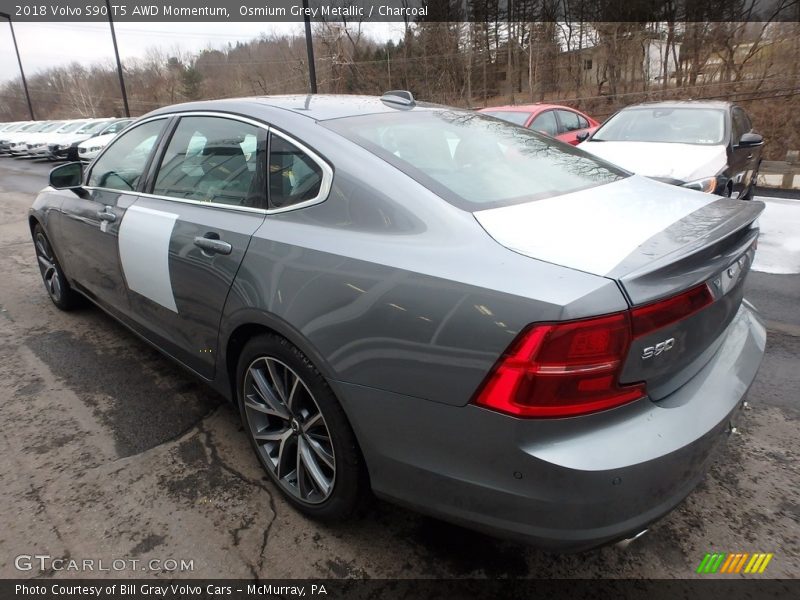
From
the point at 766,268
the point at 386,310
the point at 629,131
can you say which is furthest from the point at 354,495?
the point at 629,131

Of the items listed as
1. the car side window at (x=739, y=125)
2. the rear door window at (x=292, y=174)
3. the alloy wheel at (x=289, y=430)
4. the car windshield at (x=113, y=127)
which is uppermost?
the car windshield at (x=113, y=127)

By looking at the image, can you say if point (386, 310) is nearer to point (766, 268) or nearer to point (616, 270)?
point (616, 270)

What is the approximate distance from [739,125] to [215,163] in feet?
23.2

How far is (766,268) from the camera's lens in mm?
5016

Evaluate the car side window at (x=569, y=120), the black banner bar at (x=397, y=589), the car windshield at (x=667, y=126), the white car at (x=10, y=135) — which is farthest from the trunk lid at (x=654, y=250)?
the white car at (x=10, y=135)

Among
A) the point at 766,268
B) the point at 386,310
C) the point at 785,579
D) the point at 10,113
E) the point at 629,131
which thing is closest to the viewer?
the point at 386,310

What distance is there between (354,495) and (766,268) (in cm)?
487

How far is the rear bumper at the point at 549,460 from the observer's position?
1.42m

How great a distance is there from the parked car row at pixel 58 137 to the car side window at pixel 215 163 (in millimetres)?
15026

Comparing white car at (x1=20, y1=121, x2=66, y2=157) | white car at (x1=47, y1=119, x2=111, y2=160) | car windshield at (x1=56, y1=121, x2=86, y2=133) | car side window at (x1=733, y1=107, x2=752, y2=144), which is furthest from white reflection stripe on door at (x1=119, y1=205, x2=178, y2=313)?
car windshield at (x1=56, y1=121, x2=86, y2=133)

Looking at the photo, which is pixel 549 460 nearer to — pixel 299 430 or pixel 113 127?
pixel 299 430

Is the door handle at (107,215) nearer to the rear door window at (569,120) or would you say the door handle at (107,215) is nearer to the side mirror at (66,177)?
the side mirror at (66,177)
